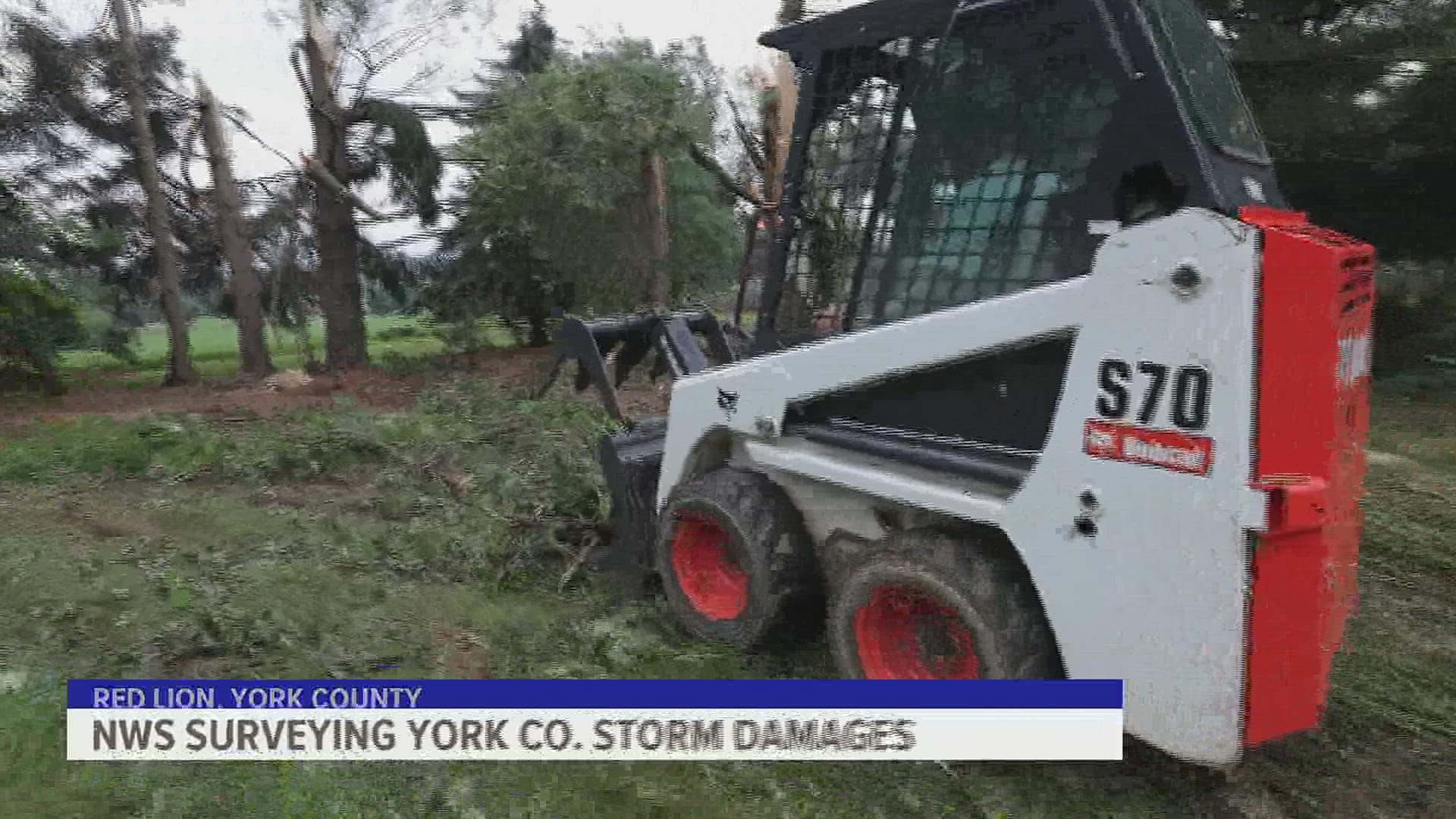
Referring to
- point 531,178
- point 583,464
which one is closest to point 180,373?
point 531,178

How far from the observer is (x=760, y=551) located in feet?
11.0

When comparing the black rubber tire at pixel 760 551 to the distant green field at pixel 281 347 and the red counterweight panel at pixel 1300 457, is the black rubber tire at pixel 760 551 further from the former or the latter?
the distant green field at pixel 281 347

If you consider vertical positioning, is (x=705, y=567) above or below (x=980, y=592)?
below

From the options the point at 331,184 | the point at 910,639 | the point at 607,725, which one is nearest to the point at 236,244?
the point at 331,184

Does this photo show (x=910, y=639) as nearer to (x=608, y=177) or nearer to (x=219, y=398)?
(x=608, y=177)

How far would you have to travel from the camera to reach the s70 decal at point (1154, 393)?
7.23ft

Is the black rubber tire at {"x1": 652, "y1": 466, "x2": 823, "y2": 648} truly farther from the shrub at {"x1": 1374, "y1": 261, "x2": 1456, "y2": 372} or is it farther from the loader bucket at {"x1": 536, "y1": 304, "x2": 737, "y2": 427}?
the shrub at {"x1": 1374, "y1": 261, "x2": 1456, "y2": 372}

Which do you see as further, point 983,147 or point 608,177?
point 608,177

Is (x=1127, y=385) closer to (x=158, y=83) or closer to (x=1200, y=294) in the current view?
(x=1200, y=294)

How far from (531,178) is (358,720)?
11.4 m

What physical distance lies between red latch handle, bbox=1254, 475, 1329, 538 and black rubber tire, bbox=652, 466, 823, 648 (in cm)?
163

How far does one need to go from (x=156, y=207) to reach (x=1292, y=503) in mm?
14938

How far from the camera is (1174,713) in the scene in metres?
2.32

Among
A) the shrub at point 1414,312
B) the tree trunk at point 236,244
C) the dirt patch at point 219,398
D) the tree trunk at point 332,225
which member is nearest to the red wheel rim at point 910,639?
the dirt patch at point 219,398
